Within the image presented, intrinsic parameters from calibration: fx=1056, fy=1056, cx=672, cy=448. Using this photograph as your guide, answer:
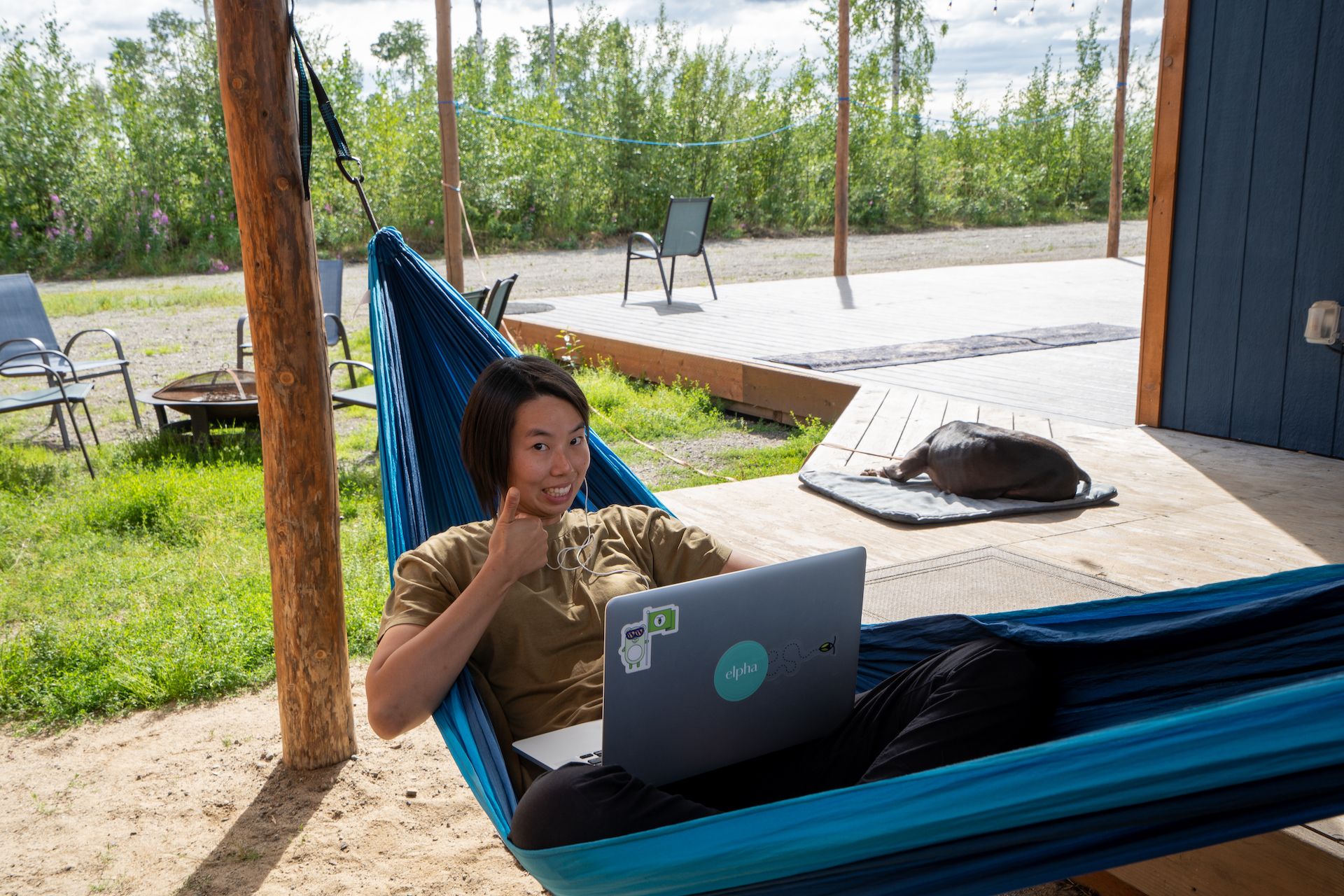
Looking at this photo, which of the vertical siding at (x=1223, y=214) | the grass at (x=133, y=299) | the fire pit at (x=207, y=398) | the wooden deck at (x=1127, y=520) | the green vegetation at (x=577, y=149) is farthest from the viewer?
the green vegetation at (x=577, y=149)

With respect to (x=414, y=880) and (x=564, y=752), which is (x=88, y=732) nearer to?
(x=414, y=880)

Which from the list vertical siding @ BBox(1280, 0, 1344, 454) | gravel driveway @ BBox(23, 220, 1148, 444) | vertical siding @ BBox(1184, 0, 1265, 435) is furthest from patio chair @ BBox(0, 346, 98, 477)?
vertical siding @ BBox(1280, 0, 1344, 454)

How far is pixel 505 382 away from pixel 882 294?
615cm

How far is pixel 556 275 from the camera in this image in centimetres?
1005

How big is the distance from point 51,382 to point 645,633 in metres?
4.30

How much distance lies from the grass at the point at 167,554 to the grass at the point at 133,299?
4.00 m

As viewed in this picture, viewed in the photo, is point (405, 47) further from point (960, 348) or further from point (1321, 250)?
point (1321, 250)

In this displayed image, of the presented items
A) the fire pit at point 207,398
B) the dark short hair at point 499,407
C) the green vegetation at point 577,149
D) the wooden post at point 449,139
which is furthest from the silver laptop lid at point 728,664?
the green vegetation at point 577,149

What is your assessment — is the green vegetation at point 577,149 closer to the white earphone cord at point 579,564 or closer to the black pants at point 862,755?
the white earphone cord at point 579,564

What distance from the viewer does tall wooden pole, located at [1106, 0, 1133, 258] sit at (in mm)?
8445

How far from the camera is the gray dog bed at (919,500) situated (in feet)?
8.95

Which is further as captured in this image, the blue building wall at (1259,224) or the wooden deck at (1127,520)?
the blue building wall at (1259,224)

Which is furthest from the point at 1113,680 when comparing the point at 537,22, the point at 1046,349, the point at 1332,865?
the point at 537,22

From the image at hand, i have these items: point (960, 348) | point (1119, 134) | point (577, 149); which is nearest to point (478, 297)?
point (960, 348)
